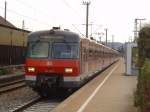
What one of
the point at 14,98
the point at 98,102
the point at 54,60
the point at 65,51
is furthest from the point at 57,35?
the point at 98,102

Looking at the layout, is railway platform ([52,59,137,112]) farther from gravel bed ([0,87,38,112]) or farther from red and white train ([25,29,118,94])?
gravel bed ([0,87,38,112])

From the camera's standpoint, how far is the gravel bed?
17.5 m

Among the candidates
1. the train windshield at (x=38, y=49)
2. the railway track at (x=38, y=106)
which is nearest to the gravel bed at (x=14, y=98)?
the railway track at (x=38, y=106)

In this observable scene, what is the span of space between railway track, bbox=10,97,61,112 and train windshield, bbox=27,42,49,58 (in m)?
1.78

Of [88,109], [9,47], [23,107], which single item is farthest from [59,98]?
[9,47]

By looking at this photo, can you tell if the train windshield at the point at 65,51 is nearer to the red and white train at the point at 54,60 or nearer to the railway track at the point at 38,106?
the red and white train at the point at 54,60

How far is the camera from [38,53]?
19.7 m

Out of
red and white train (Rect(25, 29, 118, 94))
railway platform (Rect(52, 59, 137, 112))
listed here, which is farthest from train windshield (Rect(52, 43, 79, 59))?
railway platform (Rect(52, 59, 137, 112))

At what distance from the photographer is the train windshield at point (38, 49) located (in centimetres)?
1962

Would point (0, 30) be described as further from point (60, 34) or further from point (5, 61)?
point (60, 34)

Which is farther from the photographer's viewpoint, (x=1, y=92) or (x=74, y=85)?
(x=1, y=92)

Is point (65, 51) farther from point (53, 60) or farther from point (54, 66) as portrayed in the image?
point (54, 66)

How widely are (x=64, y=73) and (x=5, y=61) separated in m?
21.9

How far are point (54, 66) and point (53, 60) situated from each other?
0.33m
